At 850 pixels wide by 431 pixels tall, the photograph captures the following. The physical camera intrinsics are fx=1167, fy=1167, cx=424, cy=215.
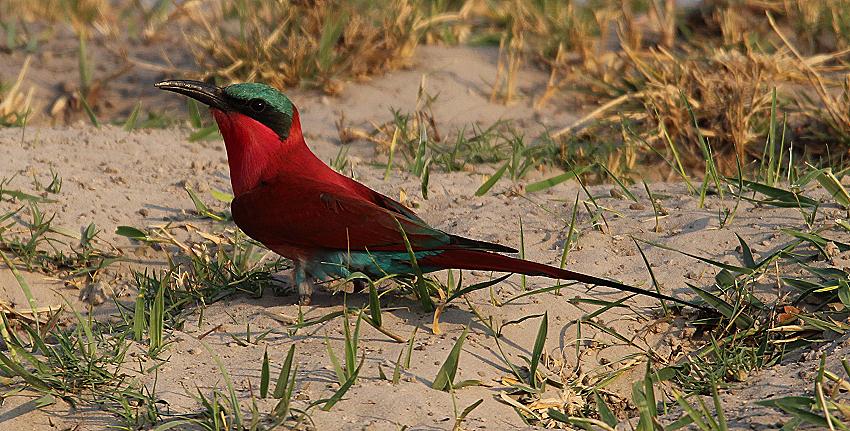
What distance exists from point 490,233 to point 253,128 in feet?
2.69

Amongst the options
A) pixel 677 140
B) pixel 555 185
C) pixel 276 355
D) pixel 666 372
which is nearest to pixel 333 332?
pixel 276 355

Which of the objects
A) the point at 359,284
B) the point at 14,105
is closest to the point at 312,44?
the point at 14,105

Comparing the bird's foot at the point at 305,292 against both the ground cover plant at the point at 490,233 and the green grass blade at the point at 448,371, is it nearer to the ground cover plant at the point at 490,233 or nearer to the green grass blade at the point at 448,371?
the ground cover plant at the point at 490,233

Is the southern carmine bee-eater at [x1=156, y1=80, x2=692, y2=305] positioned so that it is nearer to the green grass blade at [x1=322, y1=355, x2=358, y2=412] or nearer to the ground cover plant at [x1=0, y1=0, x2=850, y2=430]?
the ground cover plant at [x1=0, y1=0, x2=850, y2=430]

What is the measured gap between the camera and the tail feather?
301 centimetres

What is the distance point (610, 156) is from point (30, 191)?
2.17m

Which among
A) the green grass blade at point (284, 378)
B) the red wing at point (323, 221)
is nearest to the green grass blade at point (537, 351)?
the red wing at point (323, 221)

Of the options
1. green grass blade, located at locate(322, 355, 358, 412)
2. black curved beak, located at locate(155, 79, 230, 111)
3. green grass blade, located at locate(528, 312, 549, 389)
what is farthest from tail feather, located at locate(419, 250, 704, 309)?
black curved beak, located at locate(155, 79, 230, 111)

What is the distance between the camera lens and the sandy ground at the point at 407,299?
8.96ft

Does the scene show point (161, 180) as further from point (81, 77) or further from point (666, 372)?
point (666, 372)

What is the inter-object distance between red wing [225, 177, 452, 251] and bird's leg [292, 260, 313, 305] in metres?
0.09

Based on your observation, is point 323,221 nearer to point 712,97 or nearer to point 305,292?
point 305,292

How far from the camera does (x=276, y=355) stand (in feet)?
9.67

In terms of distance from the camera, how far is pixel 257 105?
11.7 feet
